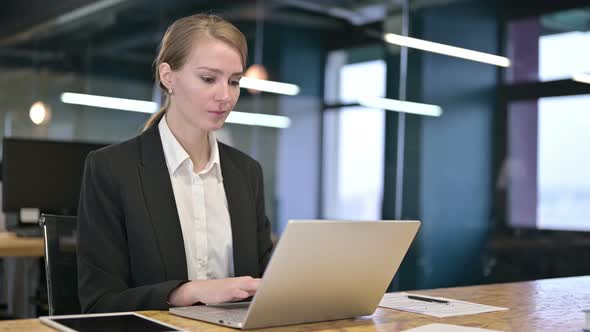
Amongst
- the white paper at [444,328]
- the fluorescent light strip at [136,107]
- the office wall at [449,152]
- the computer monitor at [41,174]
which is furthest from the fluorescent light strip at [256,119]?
the white paper at [444,328]

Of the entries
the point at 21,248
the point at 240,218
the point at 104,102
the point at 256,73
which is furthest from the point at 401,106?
the point at 240,218

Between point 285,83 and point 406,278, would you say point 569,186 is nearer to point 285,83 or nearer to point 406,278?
point 406,278

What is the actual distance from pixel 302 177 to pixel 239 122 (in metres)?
0.69

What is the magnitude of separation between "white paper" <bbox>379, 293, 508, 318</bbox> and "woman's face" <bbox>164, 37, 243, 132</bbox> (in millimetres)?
589

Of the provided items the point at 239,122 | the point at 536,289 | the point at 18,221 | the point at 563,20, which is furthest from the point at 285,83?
the point at 536,289

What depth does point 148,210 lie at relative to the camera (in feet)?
5.83

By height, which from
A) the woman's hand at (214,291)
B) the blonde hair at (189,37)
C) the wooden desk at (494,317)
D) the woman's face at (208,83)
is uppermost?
the blonde hair at (189,37)

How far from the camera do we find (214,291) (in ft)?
5.05

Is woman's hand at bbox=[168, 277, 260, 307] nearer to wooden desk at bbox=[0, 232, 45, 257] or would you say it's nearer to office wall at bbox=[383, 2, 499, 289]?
wooden desk at bbox=[0, 232, 45, 257]

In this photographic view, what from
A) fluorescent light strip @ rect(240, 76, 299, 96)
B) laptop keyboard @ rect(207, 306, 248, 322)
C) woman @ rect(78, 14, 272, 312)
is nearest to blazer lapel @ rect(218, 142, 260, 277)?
woman @ rect(78, 14, 272, 312)

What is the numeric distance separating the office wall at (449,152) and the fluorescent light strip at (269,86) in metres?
0.99

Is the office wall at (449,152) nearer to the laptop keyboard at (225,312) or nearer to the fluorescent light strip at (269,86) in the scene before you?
the fluorescent light strip at (269,86)

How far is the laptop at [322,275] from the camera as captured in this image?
1307 mm

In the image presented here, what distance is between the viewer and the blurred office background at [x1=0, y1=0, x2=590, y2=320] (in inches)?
185
